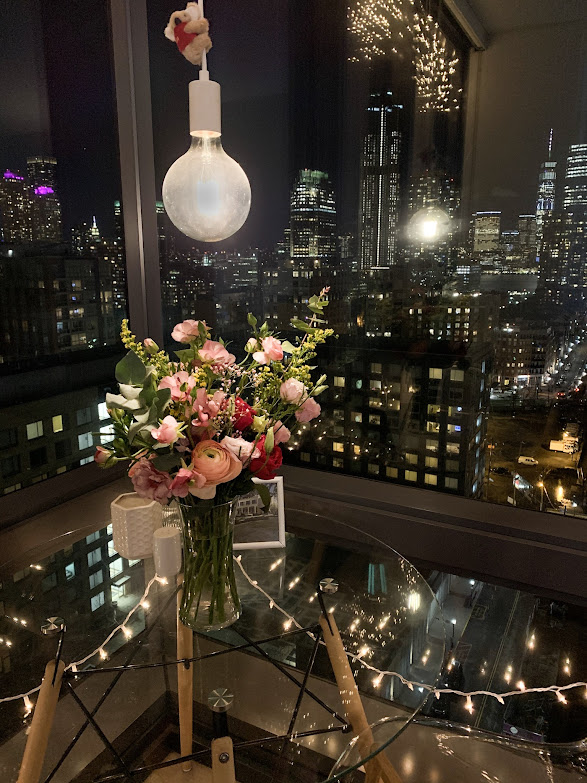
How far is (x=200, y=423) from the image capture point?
1093 mm

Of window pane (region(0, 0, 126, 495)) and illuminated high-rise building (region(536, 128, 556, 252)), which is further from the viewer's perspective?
window pane (region(0, 0, 126, 495))

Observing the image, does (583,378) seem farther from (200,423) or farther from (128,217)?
(128,217)

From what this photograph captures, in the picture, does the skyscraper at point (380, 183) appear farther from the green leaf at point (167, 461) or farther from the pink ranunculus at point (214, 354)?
the green leaf at point (167, 461)

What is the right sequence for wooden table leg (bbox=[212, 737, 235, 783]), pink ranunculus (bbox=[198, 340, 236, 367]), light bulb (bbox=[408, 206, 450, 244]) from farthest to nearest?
light bulb (bbox=[408, 206, 450, 244]) < pink ranunculus (bbox=[198, 340, 236, 367]) < wooden table leg (bbox=[212, 737, 235, 783])

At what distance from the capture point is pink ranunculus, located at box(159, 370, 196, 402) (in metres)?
1.11

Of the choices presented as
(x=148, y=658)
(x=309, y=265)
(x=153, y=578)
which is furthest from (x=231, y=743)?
(x=309, y=265)

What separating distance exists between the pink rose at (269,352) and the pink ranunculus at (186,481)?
0.92ft

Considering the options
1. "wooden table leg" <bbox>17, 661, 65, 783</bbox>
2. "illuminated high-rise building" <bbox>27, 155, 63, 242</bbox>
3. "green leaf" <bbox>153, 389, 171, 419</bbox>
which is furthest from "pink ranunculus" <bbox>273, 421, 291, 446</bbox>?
"illuminated high-rise building" <bbox>27, 155, 63, 242</bbox>

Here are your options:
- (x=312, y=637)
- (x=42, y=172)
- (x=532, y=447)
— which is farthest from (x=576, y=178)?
(x=42, y=172)

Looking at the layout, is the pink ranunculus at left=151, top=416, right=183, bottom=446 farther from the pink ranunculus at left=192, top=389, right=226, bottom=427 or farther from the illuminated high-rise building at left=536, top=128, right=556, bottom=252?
the illuminated high-rise building at left=536, top=128, right=556, bottom=252

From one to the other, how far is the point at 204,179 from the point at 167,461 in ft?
2.12

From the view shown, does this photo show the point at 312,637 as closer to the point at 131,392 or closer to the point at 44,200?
the point at 131,392

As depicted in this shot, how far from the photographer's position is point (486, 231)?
204cm

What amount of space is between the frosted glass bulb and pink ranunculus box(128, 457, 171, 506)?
0.59 meters
